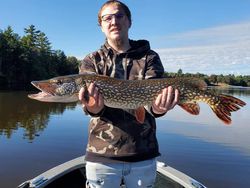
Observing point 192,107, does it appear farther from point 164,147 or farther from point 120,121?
point 164,147

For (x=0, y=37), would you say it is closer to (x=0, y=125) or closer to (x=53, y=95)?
(x=0, y=125)

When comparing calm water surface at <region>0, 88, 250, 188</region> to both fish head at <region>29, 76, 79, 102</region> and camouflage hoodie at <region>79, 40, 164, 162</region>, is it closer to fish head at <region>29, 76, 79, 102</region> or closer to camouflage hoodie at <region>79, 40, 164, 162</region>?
fish head at <region>29, 76, 79, 102</region>

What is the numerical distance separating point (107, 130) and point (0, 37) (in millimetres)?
68509

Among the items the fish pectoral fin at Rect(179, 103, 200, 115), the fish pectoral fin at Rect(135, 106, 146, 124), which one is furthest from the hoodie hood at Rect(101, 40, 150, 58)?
the fish pectoral fin at Rect(179, 103, 200, 115)

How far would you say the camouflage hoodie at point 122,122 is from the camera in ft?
11.1

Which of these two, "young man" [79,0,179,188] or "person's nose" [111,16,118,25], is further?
"person's nose" [111,16,118,25]

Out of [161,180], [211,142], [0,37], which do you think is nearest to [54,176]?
[161,180]

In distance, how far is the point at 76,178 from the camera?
671 cm

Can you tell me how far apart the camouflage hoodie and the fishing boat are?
8.74ft

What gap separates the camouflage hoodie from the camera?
3.37 m

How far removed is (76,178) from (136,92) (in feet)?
11.9

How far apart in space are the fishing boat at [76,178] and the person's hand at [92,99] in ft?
9.05

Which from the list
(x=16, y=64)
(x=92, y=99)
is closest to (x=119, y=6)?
(x=92, y=99)

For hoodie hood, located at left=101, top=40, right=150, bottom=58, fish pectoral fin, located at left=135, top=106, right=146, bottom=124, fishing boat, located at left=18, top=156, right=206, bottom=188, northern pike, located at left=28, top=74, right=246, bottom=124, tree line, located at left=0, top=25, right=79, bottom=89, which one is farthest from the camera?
tree line, located at left=0, top=25, right=79, bottom=89
